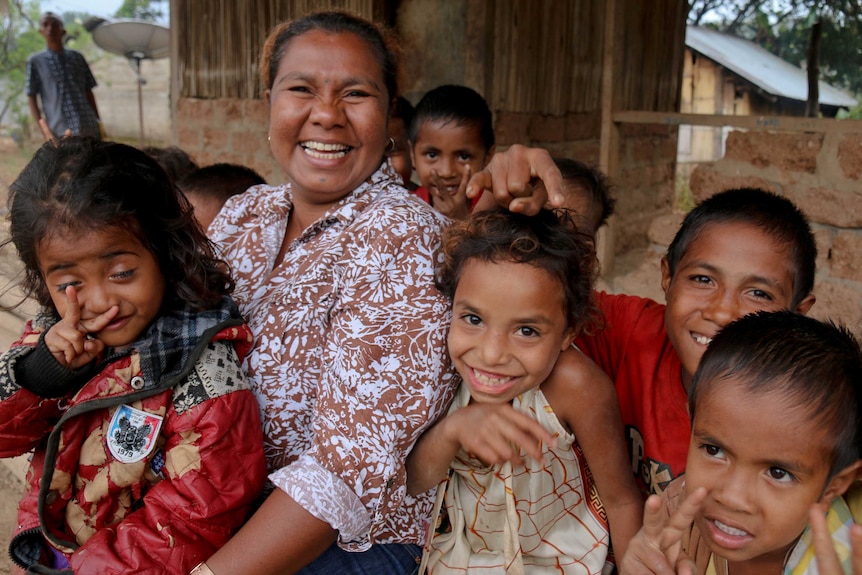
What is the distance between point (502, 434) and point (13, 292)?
113 inches

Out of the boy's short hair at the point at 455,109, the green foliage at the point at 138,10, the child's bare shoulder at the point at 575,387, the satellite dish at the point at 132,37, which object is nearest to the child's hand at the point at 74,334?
the child's bare shoulder at the point at 575,387

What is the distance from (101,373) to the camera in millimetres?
1566

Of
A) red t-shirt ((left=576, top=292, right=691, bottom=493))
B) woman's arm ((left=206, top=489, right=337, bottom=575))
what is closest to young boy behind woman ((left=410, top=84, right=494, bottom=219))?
red t-shirt ((left=576, top=292, right=691, bottom=493))

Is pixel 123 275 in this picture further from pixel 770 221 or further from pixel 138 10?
pixel 138 10

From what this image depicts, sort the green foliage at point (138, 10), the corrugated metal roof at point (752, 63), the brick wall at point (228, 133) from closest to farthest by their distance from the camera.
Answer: the brick wall at point (228, 133)
the corrugated metal roof at point (752, 63)
the green foliage at point (138, 10)

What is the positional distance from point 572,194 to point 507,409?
138 cm

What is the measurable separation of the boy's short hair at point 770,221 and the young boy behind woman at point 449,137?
1.68 metres

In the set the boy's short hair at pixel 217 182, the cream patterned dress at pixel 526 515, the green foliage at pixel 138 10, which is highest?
the green foliage at pixel 138 10

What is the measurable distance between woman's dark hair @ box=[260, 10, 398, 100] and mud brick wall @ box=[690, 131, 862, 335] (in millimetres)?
2222

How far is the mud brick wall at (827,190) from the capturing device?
314 cm

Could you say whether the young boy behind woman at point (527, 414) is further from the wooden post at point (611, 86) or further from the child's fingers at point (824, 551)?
the wooden post at point (611, 86)

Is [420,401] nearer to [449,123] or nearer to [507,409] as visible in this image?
[507,409]

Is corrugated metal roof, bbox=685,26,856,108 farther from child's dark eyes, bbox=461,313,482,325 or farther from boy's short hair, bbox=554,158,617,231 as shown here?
child's dark eyes, bbox=461,313,482,325

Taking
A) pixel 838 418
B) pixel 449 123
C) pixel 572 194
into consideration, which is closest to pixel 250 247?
pixel 572 194
